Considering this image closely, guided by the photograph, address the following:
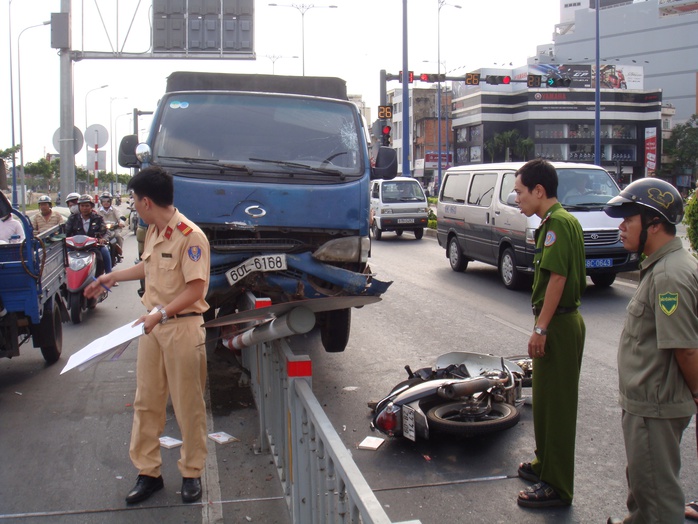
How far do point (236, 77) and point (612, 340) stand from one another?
5.20 metres

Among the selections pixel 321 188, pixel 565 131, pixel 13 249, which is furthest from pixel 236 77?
pixel 565 131

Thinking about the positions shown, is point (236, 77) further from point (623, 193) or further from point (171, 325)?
point (623, 193)

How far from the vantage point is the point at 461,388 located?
16.8 ft

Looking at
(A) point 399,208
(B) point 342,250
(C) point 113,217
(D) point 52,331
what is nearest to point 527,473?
(B) point 342,250

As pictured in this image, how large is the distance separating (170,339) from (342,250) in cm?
257

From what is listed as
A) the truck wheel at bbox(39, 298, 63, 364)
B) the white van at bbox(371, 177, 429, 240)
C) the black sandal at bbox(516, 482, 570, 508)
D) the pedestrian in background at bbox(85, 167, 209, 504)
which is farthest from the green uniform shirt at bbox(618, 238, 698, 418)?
the white van at bbox(371, 177, 429, 240)

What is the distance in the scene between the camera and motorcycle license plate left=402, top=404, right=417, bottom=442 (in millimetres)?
4992

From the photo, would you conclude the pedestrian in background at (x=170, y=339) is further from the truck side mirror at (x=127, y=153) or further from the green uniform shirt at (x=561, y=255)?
the truck side mirror at (x=127, y=153)

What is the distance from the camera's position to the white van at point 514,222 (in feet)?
37.9

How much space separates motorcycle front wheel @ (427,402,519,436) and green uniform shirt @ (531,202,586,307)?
121cm

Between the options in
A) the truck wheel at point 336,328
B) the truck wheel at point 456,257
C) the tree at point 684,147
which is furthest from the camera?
the tree at point 684,147

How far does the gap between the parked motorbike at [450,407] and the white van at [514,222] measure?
5897mm

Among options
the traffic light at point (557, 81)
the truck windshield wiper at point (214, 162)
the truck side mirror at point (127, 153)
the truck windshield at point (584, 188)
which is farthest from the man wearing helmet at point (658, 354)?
the traffic light at point (557, 81)

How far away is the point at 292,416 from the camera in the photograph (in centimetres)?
367
